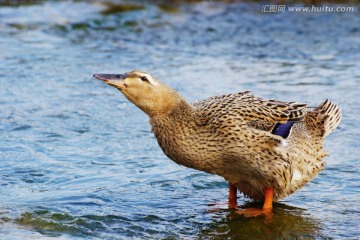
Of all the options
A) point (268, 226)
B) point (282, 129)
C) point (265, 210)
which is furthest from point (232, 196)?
point (282, 129)

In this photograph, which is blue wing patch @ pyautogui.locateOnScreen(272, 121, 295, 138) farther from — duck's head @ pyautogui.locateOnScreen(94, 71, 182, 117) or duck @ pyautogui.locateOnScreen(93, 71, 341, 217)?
duck's head @ pyautogui.locateOnScreen(94, 71, 182, 117)

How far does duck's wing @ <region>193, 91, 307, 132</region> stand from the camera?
6.84 m

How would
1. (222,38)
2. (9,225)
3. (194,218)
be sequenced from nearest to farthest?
(9,225), (194,218), (222,38)

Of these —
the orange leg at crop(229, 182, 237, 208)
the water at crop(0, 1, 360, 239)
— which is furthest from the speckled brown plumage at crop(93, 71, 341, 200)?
the water at crop(0, 1, 360, 239)

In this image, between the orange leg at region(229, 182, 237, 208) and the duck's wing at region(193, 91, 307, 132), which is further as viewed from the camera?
the orange leg at region(229, 182, 237, 208)

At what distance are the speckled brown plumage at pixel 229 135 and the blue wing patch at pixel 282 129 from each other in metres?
0.03

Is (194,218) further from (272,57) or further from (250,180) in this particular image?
(272,57)

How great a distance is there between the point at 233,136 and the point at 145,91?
828mm

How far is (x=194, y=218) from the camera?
698 centimetres

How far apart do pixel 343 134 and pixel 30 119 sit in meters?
3.75

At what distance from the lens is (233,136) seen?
672 centimetres

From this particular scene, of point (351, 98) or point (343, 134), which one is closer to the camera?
point (343, 134)

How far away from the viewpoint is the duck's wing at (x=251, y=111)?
684 centimetres

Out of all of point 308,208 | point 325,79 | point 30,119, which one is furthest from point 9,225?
point 325,79
